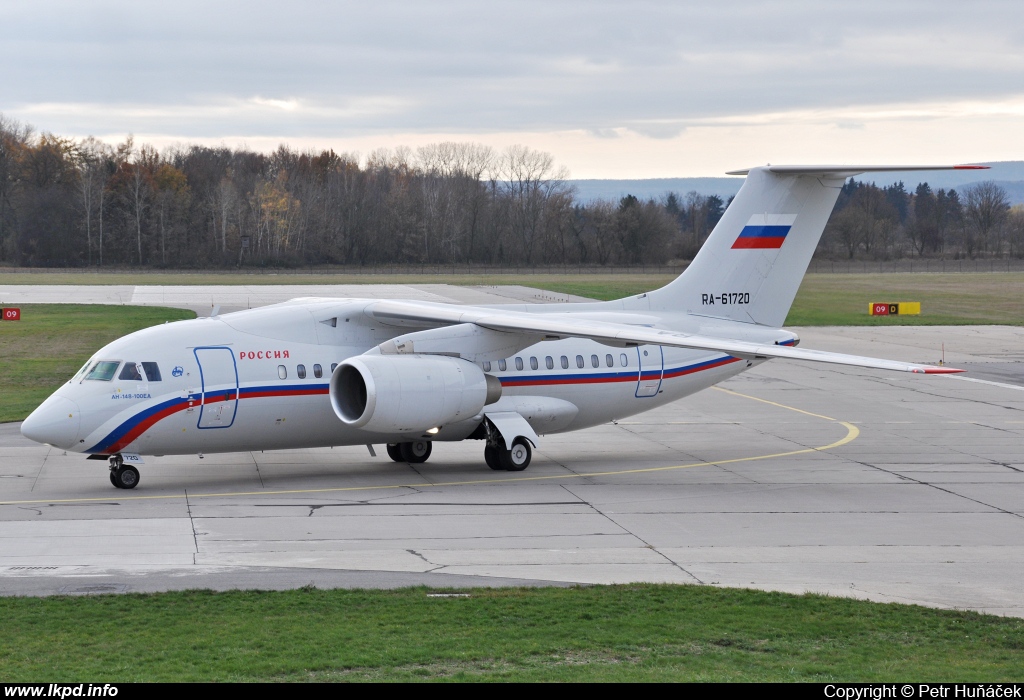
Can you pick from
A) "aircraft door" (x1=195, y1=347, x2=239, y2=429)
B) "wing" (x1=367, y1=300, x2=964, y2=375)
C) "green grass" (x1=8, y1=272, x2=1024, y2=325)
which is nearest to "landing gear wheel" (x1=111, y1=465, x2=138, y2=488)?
"aircraft door" (x1=195, y1=347, x2=239, y2=429)

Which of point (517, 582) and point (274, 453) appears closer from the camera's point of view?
point (517, 582)

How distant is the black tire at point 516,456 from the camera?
2116 cm

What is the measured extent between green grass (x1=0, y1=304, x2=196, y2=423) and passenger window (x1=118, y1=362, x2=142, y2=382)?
944 centimetres

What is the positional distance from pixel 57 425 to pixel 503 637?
34.6ft

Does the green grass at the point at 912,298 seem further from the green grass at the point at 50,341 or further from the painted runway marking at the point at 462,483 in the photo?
the green grass at the point at 50,341

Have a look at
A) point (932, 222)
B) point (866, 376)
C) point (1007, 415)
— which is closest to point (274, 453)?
point (1007, 415)

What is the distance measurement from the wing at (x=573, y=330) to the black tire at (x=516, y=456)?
2.04m

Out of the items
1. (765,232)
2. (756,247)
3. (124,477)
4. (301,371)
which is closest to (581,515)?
(301,371)

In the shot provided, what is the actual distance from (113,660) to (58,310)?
53476 mm

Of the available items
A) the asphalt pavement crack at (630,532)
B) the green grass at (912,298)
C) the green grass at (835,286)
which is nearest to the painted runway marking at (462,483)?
the asphalt pavement crack at (630,532)

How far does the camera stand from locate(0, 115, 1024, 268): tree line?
118 m

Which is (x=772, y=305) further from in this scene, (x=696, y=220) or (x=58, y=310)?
(x=696, y=220)

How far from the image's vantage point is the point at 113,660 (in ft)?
32.8

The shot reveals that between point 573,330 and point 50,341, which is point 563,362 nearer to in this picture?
point 573,330
